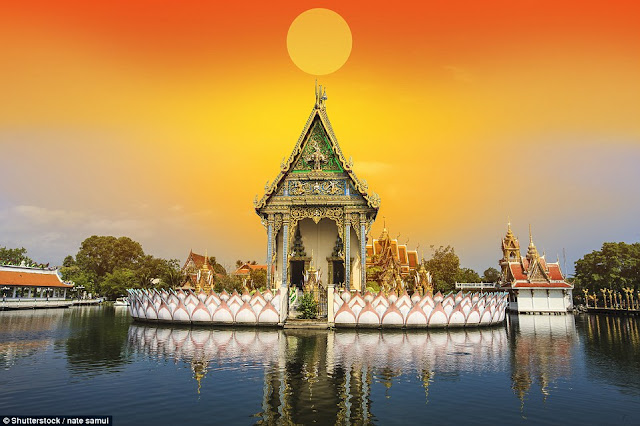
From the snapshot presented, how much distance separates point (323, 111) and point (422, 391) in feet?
62.2

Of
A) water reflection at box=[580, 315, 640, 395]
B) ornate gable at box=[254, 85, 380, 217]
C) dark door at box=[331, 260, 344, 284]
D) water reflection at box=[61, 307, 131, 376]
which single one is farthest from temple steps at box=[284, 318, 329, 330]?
water reflection at box=[580, 315, 640, 395]

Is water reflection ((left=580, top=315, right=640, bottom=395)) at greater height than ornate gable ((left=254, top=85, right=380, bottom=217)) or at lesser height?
lesser

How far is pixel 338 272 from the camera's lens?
25781mm

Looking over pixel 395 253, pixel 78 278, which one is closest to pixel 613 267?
pixel 395 253

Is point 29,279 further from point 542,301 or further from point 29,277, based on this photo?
point 542,301

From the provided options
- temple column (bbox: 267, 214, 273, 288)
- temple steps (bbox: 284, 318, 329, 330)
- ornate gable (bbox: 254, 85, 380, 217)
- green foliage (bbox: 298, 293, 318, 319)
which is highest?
ornate gable (bbox: 254, 85, 380, 217)

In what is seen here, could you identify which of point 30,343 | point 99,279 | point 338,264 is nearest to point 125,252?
point 99,279

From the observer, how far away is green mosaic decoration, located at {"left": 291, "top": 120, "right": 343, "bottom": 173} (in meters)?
23.2

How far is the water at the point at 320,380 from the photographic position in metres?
6.16

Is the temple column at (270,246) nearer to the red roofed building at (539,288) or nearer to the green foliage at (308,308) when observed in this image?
the green foliage at (308,308)

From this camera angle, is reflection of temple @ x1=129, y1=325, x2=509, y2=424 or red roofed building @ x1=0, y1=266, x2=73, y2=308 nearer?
reflection of temple @ x1=129, y1=325, x2=509, y2=424

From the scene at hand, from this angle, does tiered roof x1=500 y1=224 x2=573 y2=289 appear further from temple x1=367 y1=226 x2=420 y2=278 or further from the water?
the water

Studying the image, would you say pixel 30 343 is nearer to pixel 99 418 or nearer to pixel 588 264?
pixel 99 418

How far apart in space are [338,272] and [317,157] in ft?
24.0
